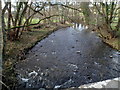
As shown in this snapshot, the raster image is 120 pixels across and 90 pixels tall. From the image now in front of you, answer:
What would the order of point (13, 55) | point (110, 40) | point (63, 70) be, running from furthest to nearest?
point (110, 40)
point (13, 55)
point (63, 70)

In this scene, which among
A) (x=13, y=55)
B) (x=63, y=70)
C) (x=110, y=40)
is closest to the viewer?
(x=63, y=70)

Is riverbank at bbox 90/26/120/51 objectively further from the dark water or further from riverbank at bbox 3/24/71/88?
riverbank at bbox 3/24/71/88

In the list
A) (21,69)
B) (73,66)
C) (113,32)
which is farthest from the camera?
(113,32)

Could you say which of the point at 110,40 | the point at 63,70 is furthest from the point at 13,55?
the point at 110,40

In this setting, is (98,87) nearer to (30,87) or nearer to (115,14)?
(30,87)

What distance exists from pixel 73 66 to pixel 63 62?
2.30 ft

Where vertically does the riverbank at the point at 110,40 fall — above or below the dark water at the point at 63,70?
above

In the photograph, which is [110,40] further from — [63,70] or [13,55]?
[13,55]

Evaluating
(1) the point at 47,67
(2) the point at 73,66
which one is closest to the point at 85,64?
(2) the point at 73,66

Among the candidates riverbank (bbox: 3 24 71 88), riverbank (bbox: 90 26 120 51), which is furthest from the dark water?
riverbank (bbox: 90 26 120 51)

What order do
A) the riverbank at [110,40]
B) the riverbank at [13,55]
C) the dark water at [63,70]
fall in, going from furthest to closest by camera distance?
the riverbank at [110,40] → the dark water at [63,70] → the riverbank at [13,55]

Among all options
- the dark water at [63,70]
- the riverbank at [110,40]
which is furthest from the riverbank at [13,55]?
the riverbank at [110,40]

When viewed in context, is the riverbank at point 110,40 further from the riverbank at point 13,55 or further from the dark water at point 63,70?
the riverbank at point 13,55

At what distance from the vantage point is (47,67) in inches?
214
